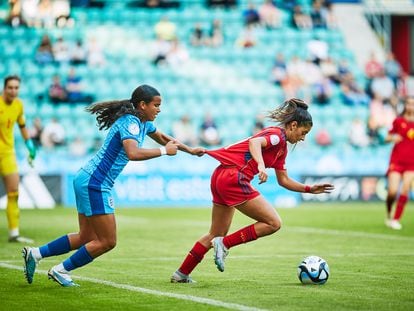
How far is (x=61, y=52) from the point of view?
107 ft

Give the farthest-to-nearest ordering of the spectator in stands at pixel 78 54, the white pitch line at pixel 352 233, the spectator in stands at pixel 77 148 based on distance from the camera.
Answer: the spectator in stands at pixel 78 54 < the spectator in stands at pixel 77 148 < the white pitch line at pixel 352 233

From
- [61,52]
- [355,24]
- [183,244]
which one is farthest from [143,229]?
[355,24]

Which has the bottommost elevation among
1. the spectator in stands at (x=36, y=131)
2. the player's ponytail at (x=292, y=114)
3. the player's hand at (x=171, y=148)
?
the spectator in stands at (x=36, y=131)

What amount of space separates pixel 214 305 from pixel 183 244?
23.6 ft

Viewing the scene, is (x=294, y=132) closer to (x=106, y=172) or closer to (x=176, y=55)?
(x=106, y=172)

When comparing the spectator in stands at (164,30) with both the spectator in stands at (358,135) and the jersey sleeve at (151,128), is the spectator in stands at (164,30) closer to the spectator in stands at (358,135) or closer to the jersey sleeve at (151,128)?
the spectator in stands at (358,135)

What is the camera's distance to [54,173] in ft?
89.5

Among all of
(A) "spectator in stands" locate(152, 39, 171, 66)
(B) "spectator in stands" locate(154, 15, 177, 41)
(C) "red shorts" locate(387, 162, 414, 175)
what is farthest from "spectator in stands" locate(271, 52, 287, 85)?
(C) "red shorts" locate(387, 162, 414, 175)

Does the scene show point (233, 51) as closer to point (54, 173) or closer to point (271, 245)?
point (54, 173)

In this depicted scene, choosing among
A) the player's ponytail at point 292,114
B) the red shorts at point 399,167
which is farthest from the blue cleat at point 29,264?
the red shorts at point 399,167

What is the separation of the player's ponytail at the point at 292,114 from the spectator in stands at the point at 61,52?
73.7 ft

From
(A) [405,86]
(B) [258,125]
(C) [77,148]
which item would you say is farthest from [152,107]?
(A) [405,86]

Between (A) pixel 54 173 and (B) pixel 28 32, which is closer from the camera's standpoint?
(A) pixel 54 173

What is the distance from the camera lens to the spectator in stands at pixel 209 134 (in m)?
30.5
